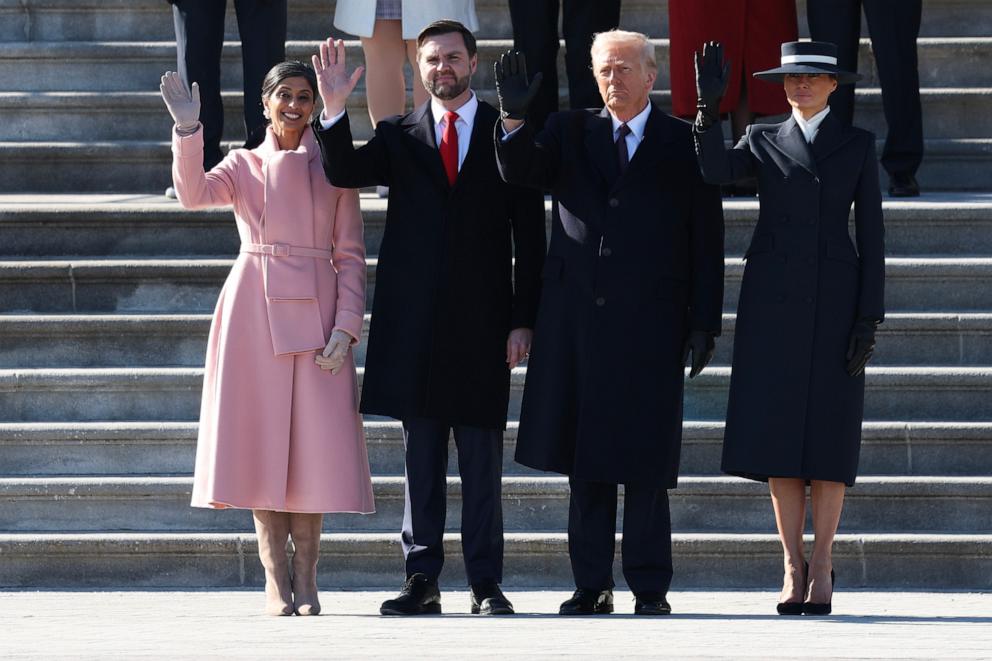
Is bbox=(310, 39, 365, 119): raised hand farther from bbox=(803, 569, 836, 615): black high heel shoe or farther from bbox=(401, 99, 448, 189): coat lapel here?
bbox=(803, 569, 836, 615): black high heel shoe

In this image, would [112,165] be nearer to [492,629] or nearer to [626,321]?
[626,321]

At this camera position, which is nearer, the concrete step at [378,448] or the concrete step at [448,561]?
the concrete step at [448,561]

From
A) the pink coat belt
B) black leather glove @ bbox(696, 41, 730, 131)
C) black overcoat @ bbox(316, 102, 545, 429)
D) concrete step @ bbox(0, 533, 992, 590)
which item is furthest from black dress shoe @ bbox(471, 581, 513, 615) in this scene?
black leather glove @ bbox(696, 41, 730, 131)

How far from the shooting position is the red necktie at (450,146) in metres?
6.37

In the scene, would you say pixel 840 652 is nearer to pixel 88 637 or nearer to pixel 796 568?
pixel 796 568

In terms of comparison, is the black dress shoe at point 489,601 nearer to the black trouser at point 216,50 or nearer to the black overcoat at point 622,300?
the black overcoat at point 622,300

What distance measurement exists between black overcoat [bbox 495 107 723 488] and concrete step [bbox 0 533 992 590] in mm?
863

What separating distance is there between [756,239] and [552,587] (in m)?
1.53

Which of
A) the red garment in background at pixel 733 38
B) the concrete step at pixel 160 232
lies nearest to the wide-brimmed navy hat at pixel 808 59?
the concrete step at pixel 160 232

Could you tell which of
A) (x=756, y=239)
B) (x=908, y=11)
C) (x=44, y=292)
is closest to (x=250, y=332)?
(x=756, y=239)

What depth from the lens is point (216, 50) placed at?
868 cm

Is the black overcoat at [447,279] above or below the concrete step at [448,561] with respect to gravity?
above

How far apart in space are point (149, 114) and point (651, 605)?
424 cm

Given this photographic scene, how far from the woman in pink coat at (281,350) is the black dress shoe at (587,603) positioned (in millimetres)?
709
